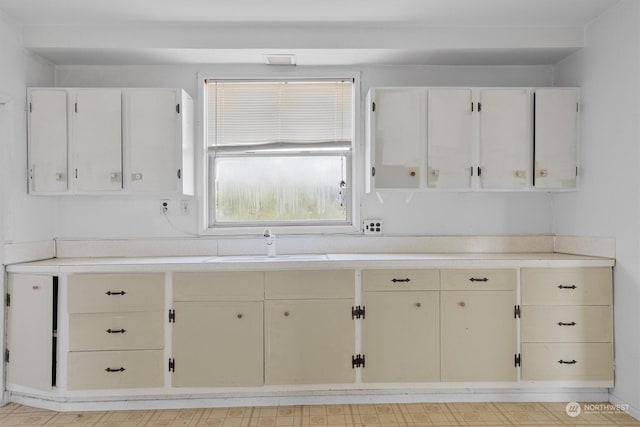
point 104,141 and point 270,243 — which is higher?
point 104,141

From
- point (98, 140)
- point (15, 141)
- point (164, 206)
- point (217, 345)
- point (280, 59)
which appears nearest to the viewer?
point (217, 345)

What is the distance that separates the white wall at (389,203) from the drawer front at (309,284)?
0.80 metres

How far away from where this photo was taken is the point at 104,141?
3361 mm

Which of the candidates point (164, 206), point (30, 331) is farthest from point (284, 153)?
point (30, 331)

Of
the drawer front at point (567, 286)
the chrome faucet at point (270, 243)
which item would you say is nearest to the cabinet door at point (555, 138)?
the drawer front at point (567, 286)

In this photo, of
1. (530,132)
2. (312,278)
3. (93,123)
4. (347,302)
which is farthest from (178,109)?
(530,132)

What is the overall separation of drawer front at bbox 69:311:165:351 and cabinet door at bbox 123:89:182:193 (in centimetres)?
89

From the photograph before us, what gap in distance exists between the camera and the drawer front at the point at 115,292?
3.07 metres

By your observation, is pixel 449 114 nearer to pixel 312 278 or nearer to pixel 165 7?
pixel 312 278

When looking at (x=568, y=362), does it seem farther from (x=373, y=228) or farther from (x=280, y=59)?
(x=280, y=59)

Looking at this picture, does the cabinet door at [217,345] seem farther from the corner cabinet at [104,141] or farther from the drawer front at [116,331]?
the corner cabinet at [104,141]

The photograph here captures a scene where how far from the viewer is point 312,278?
3.14 meters

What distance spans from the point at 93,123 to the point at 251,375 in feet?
6.79

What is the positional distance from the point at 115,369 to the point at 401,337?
1.88 metres
